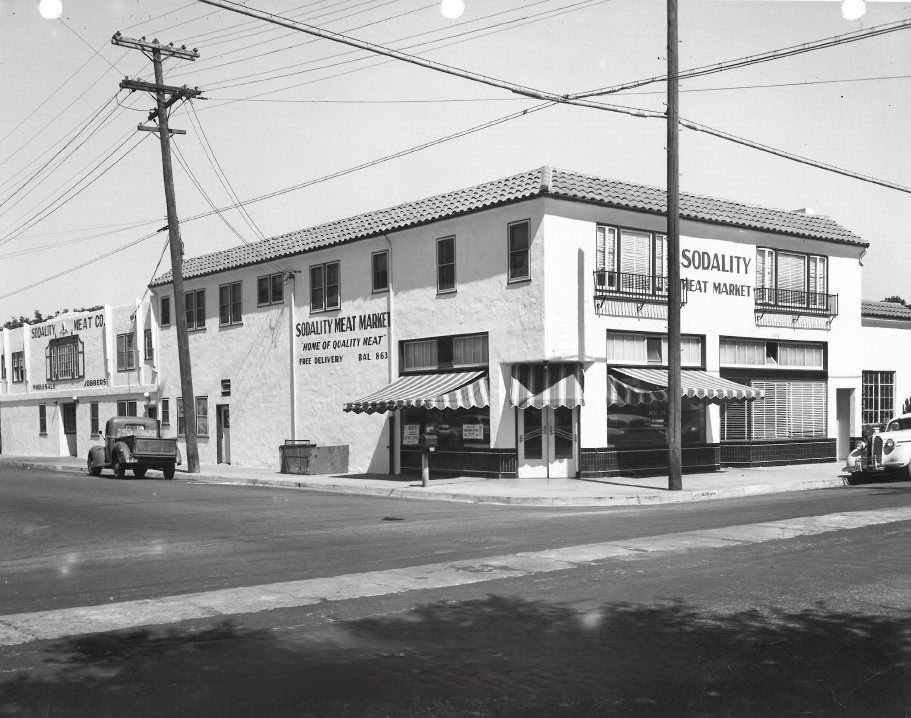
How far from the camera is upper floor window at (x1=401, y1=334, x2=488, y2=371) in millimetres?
26266

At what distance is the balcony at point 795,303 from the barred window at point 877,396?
3242mm

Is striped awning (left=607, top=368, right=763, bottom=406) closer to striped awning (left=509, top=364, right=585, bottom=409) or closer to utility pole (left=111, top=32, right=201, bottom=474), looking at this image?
striped awning (left=509, top=364, right=585, bottom=409)

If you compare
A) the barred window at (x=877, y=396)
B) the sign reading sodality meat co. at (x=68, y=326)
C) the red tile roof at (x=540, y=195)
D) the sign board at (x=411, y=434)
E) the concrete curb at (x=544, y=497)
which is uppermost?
the red tile roof at (x=540, y=195)

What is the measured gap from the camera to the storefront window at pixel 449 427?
25.8 metres

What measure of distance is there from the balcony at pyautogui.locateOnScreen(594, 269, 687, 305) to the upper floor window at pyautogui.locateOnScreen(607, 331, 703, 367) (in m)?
0.96

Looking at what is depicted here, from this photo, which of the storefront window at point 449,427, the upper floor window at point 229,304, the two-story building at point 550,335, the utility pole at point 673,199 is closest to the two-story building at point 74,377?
the upper floor window at point 229,304

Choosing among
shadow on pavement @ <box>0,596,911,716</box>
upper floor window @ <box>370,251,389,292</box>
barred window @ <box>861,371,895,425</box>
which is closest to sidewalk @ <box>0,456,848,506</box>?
barred window @ <box>861,371,895,425</box>

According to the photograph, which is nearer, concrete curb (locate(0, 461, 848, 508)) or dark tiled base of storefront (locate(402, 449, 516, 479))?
concrete curb (locate(0, 461, 848, 508))

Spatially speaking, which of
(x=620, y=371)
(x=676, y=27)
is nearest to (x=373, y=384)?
(x=620, y=371)

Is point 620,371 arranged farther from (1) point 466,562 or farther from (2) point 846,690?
(2) point 846,690

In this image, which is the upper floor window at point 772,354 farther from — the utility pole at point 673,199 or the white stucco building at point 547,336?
the utility pole at point 673,199

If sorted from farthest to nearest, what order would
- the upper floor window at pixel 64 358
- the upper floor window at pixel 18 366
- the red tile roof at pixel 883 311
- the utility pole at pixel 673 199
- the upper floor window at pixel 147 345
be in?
the upper floor window at pixel 18 366, the upper floor window at pixel 64 358, the upper floor window at pixel 147 345, the red tile roof at pixel 883 311, the utility pole at pixel 673 199

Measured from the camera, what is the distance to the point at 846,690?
6059 mm

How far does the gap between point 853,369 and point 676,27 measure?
1535 cm
